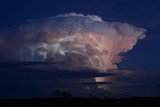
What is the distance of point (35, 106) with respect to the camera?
183m

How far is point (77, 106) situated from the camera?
184375 millimetres

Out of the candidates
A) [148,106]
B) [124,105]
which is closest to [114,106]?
[124,105]

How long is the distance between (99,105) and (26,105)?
68.7 feet

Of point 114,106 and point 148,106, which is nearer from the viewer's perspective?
point 148,106

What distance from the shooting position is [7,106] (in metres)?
180

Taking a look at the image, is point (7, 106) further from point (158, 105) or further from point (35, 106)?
point (158, 105)

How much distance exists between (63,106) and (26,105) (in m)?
11.0

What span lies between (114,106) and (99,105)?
5559mm

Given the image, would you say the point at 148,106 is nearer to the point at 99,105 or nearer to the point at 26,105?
the point at 99,105

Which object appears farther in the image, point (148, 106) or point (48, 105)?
point (48, 105)

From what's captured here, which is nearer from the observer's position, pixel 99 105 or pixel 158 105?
pixel 158 105

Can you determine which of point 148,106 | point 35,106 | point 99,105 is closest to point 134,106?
point 148,106

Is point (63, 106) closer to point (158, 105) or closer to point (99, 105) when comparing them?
point (99, 105)

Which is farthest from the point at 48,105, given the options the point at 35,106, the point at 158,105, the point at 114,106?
the point at 158,105
